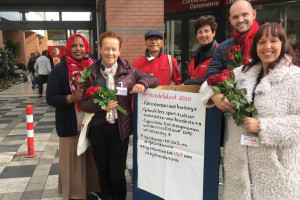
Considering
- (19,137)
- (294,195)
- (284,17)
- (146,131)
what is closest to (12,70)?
(19,137)

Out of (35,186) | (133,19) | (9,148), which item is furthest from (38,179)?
(133,19)

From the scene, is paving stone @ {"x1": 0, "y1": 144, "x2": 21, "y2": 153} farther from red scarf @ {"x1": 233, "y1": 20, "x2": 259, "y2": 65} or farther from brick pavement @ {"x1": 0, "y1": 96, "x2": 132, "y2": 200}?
red scarf @ {"x1": 233, "y1": 20, "x2": 259, "y2": 65}

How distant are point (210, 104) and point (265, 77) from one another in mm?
433

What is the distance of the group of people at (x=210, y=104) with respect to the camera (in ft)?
5.69

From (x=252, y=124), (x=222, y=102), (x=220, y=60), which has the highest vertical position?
(x=220, y=60)

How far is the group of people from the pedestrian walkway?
2.43 feet

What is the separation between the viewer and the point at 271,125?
1700 millimetres

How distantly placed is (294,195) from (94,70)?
1924 mm

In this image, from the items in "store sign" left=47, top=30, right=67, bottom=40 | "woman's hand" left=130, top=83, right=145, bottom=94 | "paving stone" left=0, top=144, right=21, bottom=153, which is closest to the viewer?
"woman's hand" left=130, top=83, right=145, bottom=94

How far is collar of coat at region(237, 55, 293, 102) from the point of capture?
1741 mm

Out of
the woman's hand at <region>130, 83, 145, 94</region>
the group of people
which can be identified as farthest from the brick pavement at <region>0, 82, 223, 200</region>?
the woman's hand at <region>130, 83, 145, 94</region>

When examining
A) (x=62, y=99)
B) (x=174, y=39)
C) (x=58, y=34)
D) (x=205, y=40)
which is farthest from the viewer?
(x=58, y=34)

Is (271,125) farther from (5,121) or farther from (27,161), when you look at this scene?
(5,121)

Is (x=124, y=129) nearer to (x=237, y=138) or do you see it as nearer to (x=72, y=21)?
(x=237, y=138)
